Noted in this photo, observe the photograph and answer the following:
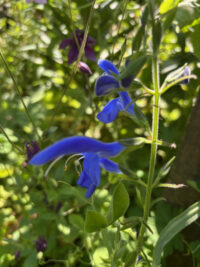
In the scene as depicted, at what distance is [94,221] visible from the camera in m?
0.71

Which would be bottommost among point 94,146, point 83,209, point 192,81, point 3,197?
point 83,209

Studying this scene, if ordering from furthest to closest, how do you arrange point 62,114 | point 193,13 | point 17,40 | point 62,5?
1. point 17,40
2. point 62,114
3. point 62,5
4. point 193,13

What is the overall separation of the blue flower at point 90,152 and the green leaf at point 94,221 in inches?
2.8

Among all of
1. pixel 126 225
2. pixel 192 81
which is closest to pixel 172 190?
pixel 192 81

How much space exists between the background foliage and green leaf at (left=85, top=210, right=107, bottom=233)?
0.07m

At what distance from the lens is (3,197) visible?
54.7 inches

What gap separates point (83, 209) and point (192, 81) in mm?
642

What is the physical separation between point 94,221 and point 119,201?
0.07m

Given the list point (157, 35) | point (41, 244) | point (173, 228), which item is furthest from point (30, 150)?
point (157, 35)

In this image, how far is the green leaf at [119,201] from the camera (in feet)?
2.28

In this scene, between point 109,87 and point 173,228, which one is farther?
point 173,228

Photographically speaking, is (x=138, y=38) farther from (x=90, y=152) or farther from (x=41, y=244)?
(x=41, y=244)

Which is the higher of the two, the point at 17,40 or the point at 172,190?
the point at 17,40

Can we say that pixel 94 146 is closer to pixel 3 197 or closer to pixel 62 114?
pixel 3 197
